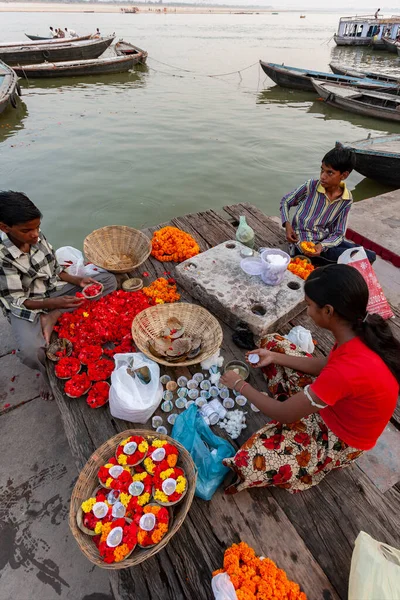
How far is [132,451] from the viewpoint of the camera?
2.13 m

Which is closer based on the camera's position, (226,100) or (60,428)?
(60,428)

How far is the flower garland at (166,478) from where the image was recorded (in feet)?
6.40

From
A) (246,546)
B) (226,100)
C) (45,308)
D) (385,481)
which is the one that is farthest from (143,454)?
(226,100)

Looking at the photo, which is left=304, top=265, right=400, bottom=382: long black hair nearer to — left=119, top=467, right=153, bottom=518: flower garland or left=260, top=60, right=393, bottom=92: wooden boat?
left=119, top=467, right=153, bottom=518: flower garland

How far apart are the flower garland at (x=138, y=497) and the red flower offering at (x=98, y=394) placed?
724mm

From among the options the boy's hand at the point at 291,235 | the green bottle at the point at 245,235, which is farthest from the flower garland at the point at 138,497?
the boy's hand at the point at 291,235

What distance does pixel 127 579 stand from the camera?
1848 mm

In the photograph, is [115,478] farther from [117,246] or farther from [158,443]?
[117,246]

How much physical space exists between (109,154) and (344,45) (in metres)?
39.8

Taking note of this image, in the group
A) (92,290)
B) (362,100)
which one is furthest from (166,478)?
(362,100)

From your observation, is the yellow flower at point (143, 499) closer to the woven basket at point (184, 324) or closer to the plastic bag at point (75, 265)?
the woven basket at point (184, 324)

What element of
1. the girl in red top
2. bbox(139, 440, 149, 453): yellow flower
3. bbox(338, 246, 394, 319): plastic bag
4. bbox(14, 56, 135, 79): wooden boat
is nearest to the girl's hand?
the girl in red top

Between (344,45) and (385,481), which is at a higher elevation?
(344,45)

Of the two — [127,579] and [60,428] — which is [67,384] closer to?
[60,428]
